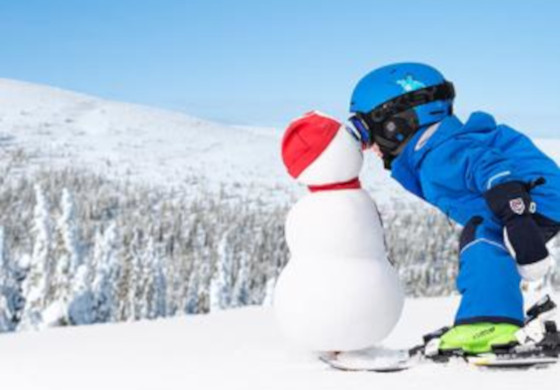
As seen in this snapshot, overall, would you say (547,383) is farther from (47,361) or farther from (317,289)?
(47,361)

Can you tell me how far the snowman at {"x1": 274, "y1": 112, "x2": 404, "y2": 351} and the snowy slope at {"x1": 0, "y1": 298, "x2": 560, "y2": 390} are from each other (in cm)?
24

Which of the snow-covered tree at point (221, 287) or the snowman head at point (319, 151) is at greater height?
the snowman head at point (319, 151)

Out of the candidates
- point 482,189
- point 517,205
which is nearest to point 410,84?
point 482,189

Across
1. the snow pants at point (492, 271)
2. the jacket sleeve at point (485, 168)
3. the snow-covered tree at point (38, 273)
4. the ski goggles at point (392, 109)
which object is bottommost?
the snow-covered tree at point (38, 273)

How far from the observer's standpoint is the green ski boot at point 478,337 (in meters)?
3.40

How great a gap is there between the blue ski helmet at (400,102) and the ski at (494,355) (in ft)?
3.25

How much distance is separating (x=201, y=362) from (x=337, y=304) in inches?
35.5

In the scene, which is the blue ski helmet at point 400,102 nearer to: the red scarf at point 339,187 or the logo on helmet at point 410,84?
the logo on helmet at point 410,84

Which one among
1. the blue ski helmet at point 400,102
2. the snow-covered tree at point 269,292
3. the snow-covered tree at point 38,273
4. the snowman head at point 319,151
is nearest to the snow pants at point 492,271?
the blue ski helmet at point 400,102

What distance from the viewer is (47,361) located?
180 inches

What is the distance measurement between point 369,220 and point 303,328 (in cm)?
62

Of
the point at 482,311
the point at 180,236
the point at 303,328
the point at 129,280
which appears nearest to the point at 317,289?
the point at 303,328

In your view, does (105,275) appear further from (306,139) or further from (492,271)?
(492,271)

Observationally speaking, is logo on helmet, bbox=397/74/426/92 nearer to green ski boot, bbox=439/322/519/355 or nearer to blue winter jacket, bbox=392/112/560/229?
blue winter jacket, bbox=392/112/560/229
